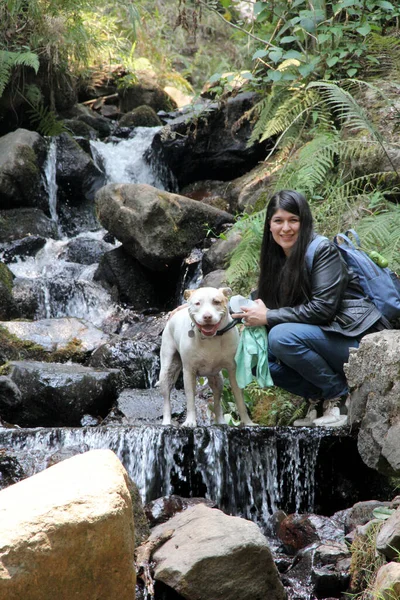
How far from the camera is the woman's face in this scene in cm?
454

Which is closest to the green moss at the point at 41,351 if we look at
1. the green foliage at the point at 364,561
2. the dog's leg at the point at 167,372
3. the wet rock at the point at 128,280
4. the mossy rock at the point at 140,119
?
the wet rock at the point at 128,280

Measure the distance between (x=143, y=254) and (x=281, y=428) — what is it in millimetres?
5326

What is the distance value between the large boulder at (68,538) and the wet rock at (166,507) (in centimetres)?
126

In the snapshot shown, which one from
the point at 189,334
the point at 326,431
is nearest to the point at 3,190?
the point at 189,334

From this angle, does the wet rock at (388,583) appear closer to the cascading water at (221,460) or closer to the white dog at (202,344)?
the cascading water at (221,460)

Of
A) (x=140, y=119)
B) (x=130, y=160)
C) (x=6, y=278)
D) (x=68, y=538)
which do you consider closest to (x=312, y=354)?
(x=68, y=538)

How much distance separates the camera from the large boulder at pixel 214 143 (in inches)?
459

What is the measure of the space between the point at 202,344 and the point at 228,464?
2.64ft

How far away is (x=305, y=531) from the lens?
3.95 meters

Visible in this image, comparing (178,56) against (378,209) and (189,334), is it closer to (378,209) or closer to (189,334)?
(378,209)

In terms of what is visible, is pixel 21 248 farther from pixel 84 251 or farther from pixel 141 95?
pixel 141 95

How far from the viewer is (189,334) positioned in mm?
4785

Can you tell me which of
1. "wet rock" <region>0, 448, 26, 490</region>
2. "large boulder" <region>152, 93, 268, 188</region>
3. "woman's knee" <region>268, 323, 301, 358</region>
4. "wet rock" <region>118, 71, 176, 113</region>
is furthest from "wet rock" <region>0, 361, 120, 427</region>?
"wet rock" <region>118, 71, 176, 113</region>

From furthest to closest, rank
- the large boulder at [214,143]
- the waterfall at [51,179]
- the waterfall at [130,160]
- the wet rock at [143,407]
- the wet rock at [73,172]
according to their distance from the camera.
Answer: the waterfall at [130,160] < the wet rock at [73,172] < the waterfall at [51,179] < the large boulder at [214,143] < the wet rock at [143,407]
